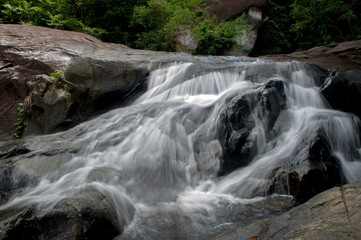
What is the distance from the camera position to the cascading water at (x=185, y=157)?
3.57 meters

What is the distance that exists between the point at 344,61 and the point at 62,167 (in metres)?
10.6

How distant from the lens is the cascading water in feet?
11.7

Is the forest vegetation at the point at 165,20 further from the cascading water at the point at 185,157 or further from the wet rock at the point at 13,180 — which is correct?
the wet rock at the point at 13,180

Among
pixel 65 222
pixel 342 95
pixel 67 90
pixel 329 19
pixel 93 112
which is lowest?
pixel 65 222

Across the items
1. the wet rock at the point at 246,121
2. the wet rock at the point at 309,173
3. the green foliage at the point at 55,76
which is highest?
the green foliage at the point at 55,76

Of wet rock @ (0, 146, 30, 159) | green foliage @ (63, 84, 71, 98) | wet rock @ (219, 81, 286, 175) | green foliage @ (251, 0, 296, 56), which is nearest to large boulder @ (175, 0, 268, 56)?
green foliage @ (251, 0, 296, 56)

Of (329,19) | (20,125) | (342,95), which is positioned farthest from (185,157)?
(329,19)

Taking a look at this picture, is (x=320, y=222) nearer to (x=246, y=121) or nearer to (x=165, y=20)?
(x=246, y=121)

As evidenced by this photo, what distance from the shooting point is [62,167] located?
4.63 metres

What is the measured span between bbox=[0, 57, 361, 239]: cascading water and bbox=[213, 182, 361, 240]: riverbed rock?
2.50ft

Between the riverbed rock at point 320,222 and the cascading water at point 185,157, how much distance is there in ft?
2.50

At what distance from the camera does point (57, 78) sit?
24.7ft

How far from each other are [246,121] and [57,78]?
549 cm

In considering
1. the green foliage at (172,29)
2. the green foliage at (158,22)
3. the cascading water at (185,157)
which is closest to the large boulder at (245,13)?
the green foliage at (172,29)
